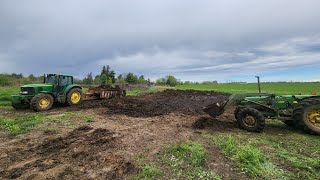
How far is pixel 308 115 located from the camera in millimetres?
8094

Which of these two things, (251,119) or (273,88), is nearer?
(251,119)

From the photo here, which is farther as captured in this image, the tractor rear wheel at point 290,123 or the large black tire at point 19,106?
the large black tire at point 19,106

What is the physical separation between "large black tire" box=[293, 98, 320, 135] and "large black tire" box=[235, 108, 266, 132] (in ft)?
3.51

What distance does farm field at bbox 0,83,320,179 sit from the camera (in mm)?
5066

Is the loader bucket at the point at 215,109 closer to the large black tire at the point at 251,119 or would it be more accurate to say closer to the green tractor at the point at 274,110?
the green tractor at the point at 274,110

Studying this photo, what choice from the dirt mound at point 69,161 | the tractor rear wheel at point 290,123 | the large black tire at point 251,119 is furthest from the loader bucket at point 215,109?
the dirt mound at point 69,161

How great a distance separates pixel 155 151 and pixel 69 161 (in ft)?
6.38

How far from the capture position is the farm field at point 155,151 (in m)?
5.07

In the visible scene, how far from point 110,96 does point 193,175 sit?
15.5 meters

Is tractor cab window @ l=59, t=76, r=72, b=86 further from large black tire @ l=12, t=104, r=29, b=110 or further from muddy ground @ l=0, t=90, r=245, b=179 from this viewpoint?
muddy ground @ l=0, t=90, r=245, b=179

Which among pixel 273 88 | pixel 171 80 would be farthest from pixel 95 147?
pixel 171 80

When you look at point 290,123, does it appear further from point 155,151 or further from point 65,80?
point 65,80

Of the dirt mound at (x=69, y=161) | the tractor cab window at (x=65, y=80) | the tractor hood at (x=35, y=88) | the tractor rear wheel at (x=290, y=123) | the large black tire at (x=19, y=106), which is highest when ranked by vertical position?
the tractor cab window at (x=65, y=80)

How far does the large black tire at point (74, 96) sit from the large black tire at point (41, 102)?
1.26 metres
